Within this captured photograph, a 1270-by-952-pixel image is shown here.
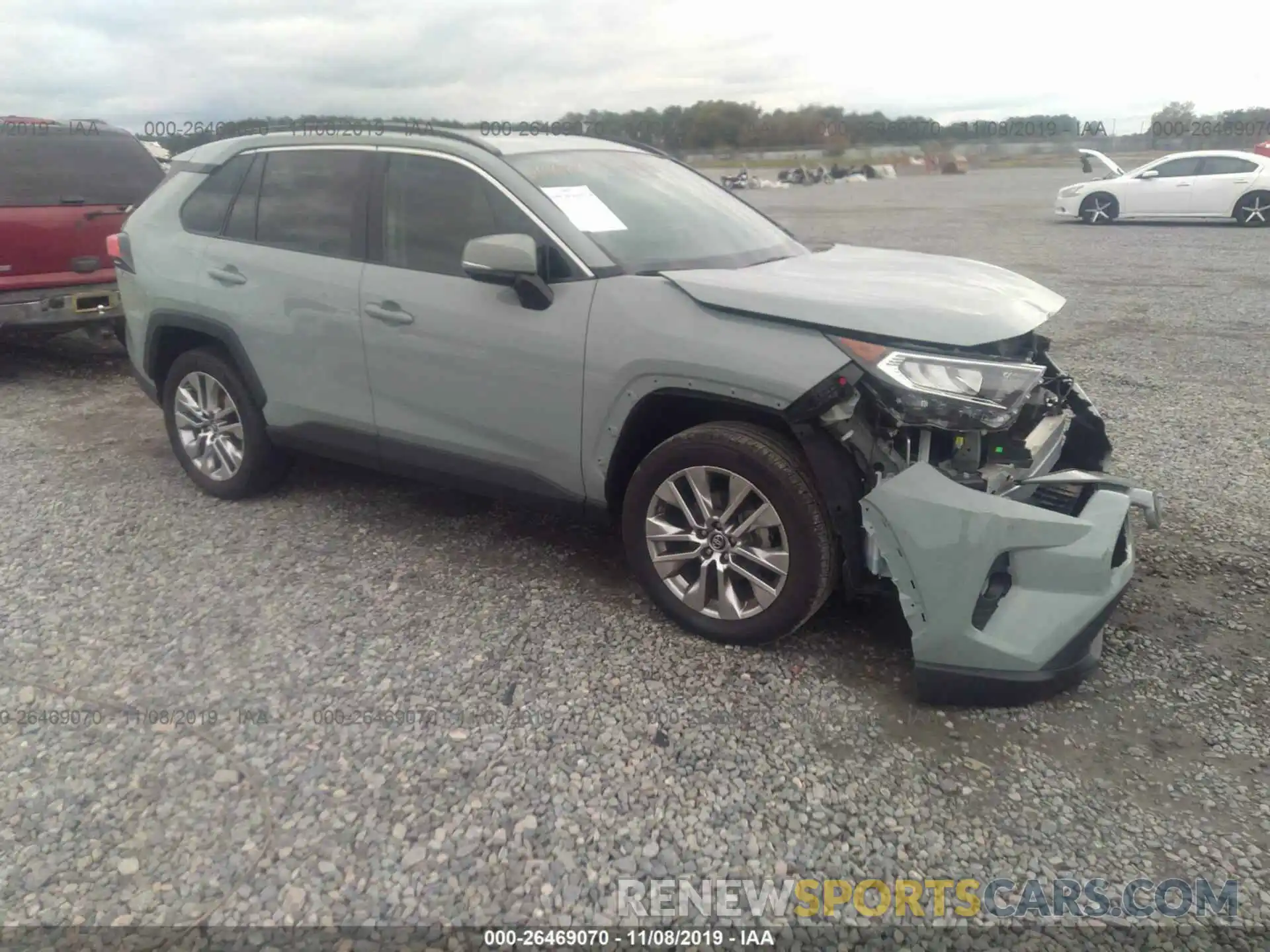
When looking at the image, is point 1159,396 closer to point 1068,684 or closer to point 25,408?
point 1068,684

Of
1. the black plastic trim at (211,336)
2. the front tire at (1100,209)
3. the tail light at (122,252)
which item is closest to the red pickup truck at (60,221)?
the tail light at (122,252)

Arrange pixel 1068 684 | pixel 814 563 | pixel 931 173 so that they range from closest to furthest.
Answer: pixel 1068 684, pixel 814 563, pixel 931 173

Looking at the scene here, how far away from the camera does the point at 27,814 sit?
2.60 m

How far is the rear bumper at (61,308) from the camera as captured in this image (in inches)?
263

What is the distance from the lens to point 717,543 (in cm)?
332

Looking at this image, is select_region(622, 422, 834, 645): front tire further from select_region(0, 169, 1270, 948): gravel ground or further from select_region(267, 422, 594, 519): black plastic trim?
select_region(267, 422, 594, 519): black plastic trim

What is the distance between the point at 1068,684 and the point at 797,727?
0.84m

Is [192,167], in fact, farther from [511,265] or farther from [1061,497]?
[1061,497]

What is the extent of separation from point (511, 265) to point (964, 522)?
179 centimetres

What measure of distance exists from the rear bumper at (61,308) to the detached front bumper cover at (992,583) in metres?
5.94

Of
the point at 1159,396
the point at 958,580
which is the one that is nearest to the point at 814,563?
the point at 958,580

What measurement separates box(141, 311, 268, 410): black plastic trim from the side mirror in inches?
61.2

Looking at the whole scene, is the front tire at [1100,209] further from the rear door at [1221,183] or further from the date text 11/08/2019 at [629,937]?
the date text 11/08/2019 at [629,937]

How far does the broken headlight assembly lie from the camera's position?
2.89m
